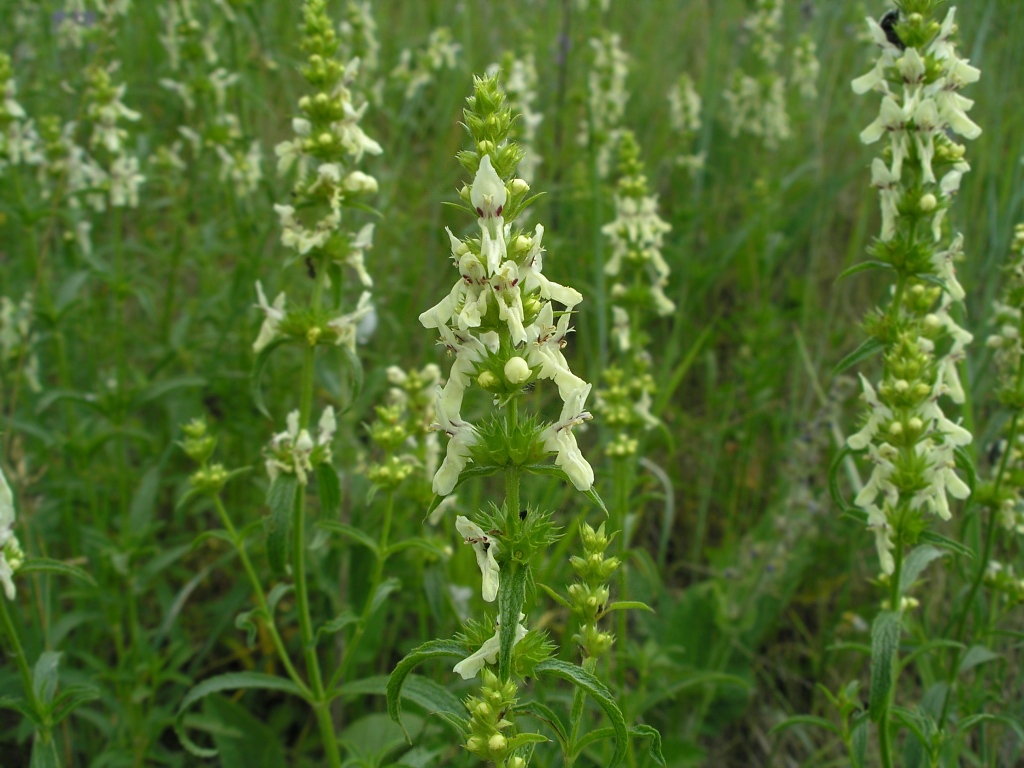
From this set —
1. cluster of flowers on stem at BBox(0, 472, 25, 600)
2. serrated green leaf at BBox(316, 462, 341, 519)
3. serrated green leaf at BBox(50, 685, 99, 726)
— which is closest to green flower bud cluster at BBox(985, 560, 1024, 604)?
serrated green leaf at BBox(316, 462, 341, 519)

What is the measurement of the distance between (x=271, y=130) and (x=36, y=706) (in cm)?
479

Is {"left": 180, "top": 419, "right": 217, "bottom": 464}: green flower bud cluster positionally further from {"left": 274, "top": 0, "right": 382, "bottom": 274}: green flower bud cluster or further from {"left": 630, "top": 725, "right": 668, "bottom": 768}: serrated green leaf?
{"left": 630, "top": 725, "right": 668, "bottom": 768}: serrated green leaf

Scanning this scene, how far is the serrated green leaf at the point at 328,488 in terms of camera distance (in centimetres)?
255

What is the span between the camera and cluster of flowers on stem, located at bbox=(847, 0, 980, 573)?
228 cm

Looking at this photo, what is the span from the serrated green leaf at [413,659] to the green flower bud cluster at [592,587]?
288 millimetres

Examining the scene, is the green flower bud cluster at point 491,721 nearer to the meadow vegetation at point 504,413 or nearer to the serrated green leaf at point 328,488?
the meadow vegetation at point 504,413

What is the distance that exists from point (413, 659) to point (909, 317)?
1.66 m

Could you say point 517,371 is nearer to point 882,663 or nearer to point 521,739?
point 521,739

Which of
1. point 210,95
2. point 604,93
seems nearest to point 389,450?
point 210,95

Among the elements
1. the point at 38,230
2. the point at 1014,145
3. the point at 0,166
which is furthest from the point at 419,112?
the point at 1014,145

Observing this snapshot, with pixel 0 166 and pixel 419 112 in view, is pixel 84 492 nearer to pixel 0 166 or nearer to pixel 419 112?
pixel 0 166

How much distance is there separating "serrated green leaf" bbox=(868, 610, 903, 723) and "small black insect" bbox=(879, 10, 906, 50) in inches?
58.0

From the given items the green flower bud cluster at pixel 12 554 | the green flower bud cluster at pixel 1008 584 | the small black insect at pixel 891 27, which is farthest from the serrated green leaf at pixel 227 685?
the small black insect at pixel 891 27

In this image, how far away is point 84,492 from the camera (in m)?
3.94
